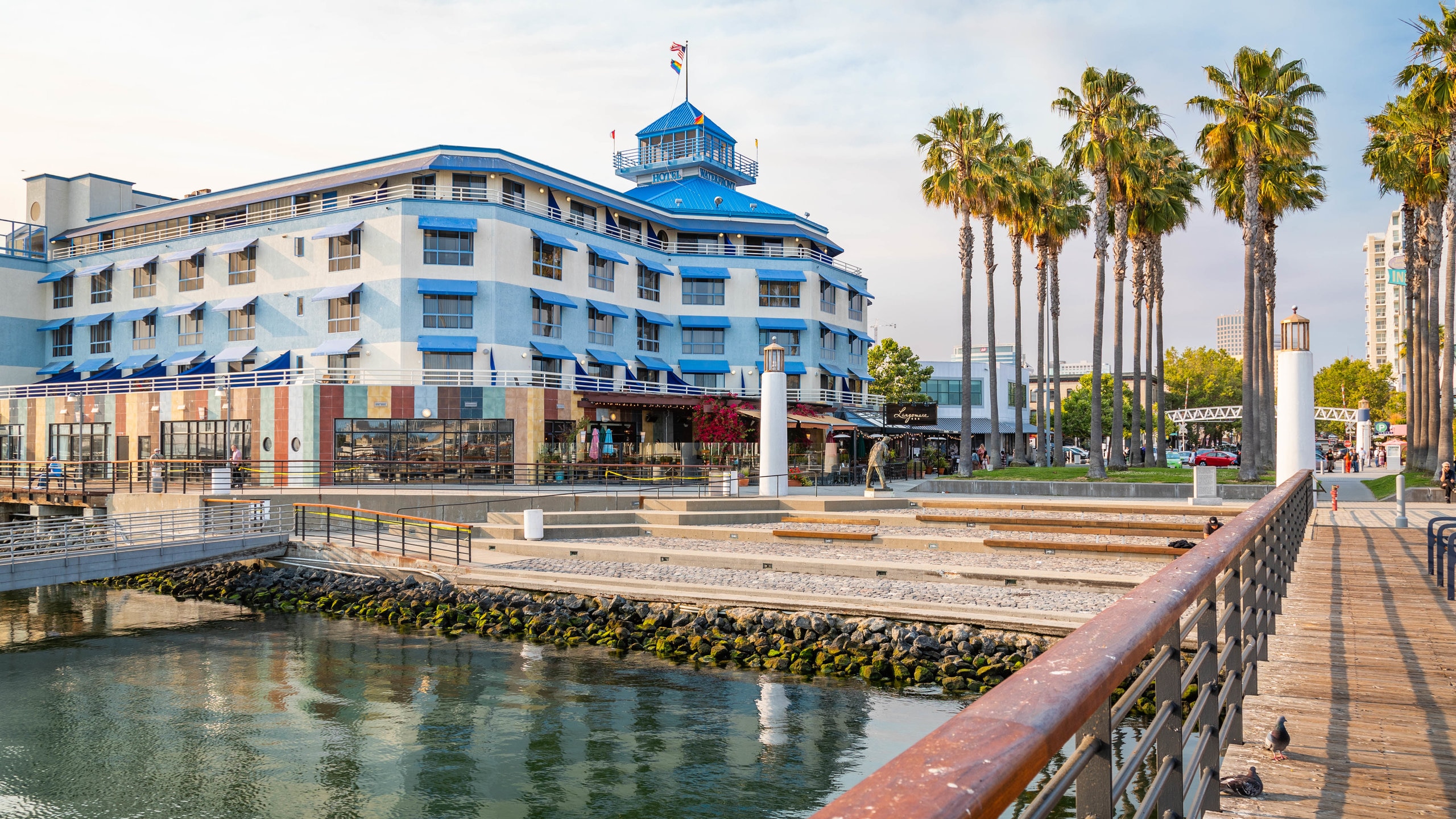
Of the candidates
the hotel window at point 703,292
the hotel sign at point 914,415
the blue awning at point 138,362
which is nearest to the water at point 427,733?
the blue awning at point 138,362

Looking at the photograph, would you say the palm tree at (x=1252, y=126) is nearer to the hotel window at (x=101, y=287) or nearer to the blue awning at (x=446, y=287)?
Result: the blue awning at (x=446, y=287)

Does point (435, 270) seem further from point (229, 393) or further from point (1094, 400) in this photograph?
point (1094, 400)

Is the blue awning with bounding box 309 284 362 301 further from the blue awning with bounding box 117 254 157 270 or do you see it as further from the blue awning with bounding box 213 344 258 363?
the blue awning with bounding box 117 254 157 270

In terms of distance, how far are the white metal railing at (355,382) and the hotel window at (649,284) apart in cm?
557

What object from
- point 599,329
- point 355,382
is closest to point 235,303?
point 355,382

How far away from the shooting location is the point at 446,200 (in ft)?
148

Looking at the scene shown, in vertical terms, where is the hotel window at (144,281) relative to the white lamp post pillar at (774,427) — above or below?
above

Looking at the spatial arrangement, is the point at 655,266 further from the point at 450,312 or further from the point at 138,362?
the point at 138,362

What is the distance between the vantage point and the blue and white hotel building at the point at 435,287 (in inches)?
1754

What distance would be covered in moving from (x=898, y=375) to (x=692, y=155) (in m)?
24.6

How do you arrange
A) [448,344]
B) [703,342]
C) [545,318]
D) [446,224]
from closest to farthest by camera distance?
[448,344] < [446,224] < [545,318] < [703,342]

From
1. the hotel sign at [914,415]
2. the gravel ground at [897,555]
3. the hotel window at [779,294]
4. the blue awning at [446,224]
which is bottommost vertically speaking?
the gravel ground at [897,555]

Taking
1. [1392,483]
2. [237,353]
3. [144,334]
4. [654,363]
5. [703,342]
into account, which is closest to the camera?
[1392,483]

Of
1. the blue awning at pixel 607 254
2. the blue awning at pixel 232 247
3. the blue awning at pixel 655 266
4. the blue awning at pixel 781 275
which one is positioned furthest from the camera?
the blue awning at pixel 781 275
